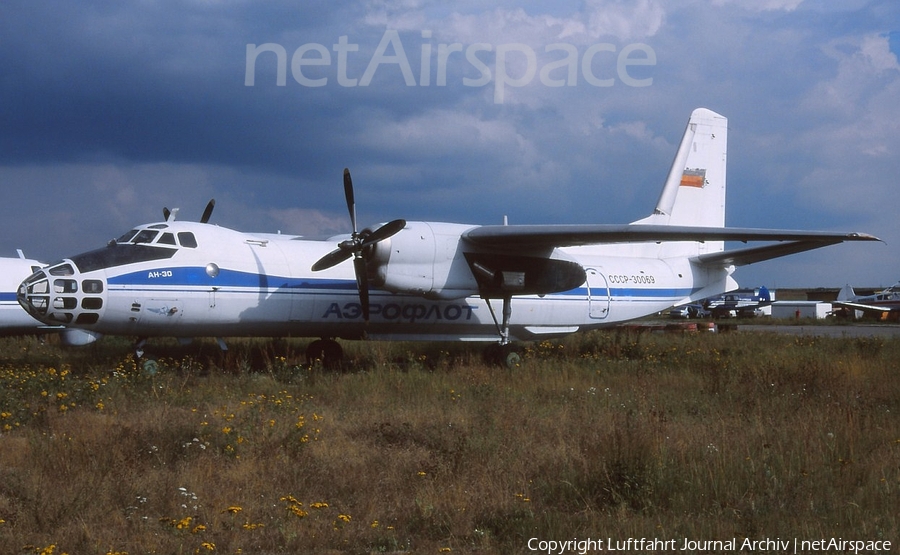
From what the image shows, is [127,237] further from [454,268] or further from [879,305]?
[879,305]

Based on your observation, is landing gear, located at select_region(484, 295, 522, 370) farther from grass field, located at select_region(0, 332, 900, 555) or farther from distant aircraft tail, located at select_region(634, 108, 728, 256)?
distant aircraft tail, located at select_region(634, 108, 728, 256)

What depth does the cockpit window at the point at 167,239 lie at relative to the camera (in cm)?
1495

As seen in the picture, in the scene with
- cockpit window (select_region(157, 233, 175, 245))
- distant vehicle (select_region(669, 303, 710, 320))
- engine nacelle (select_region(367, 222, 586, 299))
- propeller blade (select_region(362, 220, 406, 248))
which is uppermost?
propeller blade (select_region(362, 220, 406, 248))

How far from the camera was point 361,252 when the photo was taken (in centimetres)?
1562

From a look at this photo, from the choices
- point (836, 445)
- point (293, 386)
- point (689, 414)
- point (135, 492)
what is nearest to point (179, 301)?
point (293, 386)

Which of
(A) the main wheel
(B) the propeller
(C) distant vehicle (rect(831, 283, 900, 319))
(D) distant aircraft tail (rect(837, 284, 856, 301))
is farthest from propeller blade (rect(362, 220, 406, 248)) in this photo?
(D) distant aircraft tail (rect(837, 284, 856, 301))

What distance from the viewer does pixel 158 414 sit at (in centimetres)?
994

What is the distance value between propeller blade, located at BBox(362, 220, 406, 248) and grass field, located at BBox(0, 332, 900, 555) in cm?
262

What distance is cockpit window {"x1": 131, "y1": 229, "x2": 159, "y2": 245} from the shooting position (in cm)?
1492

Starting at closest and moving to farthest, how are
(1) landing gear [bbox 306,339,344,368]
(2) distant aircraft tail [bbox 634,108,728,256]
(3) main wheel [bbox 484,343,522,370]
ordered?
(3) main wheel [bbox 484,343,522,370]
(1) landing gear [bbox 306,339,344,368]
(2) distant aircraft tail [bbox 634,108,728,256]

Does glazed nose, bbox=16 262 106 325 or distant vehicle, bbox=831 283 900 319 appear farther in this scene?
distant vehicle, bbox=831 283 900 319

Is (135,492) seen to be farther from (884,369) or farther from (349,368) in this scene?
(884,369)

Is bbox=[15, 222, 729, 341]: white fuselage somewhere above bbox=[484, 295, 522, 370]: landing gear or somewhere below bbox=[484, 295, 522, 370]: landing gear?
above

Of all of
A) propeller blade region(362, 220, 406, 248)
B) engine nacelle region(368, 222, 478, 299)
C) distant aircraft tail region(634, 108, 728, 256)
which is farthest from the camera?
distant aircraft tail region(634, 108, 728, 256)
